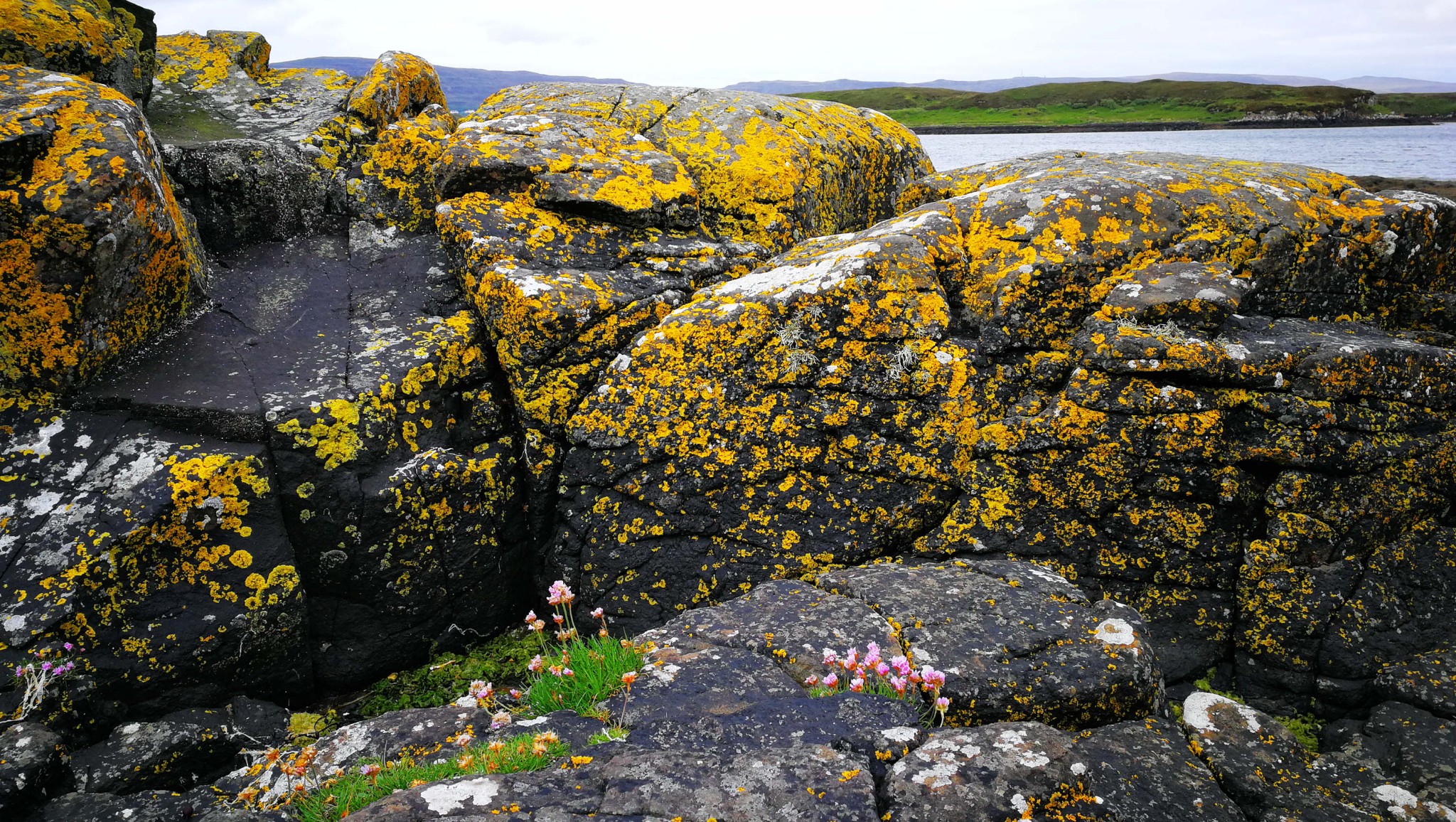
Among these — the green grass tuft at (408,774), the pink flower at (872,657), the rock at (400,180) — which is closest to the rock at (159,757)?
the green grass tuft at (408,774)

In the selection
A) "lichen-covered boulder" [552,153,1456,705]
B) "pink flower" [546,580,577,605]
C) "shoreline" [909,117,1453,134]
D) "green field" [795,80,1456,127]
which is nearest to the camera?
"pink flower" [546,580,577,605]

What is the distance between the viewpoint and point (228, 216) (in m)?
7.98

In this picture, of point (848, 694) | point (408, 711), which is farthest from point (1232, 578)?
point (408, 711)

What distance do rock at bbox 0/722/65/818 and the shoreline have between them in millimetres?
61909

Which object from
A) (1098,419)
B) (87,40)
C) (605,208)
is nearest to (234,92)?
(87,40)

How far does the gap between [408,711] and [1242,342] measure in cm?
686

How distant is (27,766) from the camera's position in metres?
4.48

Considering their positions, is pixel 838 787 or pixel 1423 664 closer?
pixel 838 787

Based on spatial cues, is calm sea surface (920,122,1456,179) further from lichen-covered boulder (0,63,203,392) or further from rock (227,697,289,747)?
rock (227,697,289,747)

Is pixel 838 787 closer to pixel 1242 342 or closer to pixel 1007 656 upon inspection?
pixel 1007 656

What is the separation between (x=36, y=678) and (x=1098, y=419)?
322 inches

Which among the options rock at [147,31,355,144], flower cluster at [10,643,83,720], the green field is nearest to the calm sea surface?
rock at [147,31,355,144]

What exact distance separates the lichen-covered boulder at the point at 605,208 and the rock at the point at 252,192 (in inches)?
61.6

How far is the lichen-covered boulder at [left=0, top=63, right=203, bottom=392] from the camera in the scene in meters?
5.77
